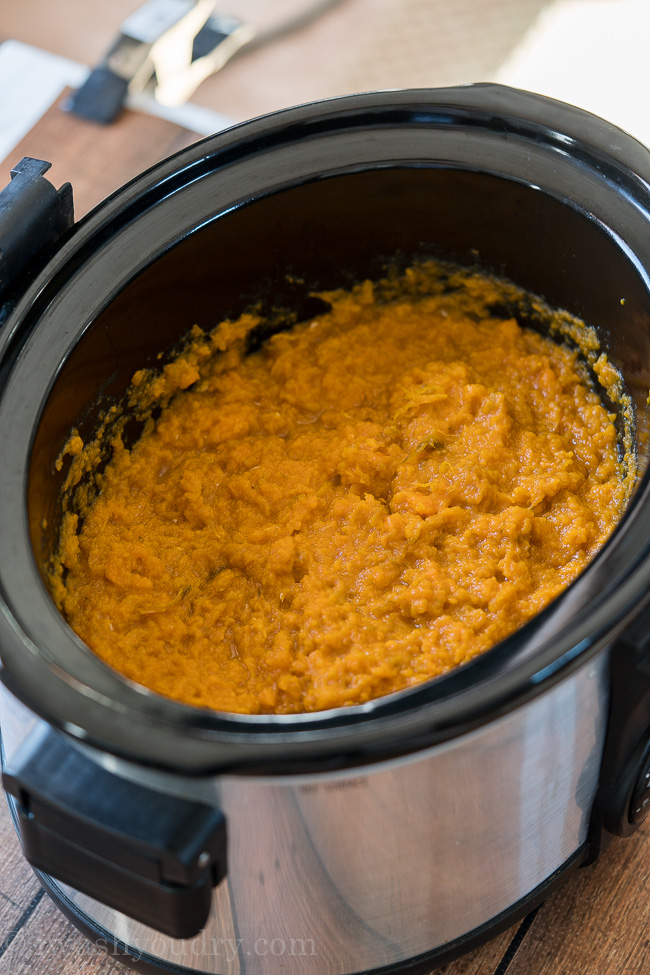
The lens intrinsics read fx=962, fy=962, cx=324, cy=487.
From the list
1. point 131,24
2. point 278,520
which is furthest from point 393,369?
point 131,24

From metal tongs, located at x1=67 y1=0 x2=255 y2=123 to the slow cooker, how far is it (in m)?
0.65

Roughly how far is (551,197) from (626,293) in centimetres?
15

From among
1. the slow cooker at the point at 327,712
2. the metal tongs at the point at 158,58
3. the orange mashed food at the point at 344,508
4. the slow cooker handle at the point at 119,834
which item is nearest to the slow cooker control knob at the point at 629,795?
the slow cooker at the point at 327,712

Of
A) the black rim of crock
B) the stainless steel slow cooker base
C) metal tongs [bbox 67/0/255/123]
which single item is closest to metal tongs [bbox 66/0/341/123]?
metal tongs [bbox 67/0/255/123]

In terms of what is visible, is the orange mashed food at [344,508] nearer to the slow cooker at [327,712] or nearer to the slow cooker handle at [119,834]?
the slow cooker at [327,712]

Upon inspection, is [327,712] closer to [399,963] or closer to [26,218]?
[399,963]

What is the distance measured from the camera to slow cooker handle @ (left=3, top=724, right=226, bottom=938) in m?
0.74

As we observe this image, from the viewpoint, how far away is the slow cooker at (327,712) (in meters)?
0.76

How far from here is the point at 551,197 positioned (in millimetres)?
1178

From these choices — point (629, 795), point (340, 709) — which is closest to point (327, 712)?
point (340, 709)

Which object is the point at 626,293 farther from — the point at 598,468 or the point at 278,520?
the point at 278,520

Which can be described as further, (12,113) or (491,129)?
(12,113)

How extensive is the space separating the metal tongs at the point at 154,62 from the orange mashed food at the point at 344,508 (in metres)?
0.66

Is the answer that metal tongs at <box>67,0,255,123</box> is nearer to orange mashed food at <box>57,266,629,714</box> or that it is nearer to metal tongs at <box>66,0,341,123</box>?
metal tongs at <box>66,0,341,123</box>
